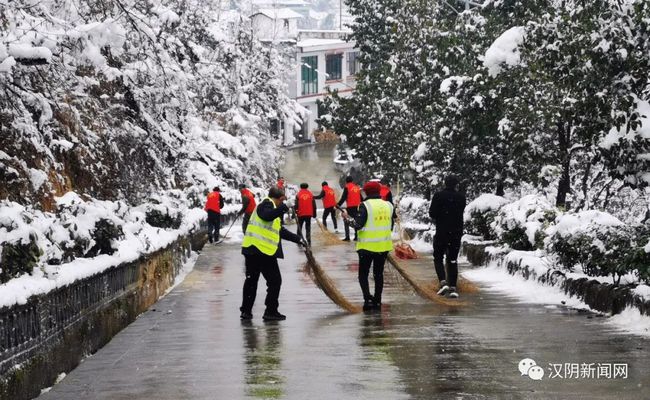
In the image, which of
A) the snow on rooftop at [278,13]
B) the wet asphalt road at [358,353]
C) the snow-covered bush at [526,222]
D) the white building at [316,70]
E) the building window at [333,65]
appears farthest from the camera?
the building window at [333,65]

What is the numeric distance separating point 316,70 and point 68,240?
7693 centimetres

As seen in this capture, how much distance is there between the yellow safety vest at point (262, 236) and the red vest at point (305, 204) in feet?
47.0

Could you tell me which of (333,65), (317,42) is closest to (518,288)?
(317,42)

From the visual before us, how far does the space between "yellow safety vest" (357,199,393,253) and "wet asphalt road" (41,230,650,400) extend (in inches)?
32.7

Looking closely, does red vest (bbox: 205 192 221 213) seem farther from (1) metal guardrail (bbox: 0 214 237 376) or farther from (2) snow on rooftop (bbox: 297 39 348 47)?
(2) snow on rooftop (bbox: 297 39 348 47)

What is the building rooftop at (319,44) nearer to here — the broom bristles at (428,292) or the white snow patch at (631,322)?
the broom bristles at (428,292)

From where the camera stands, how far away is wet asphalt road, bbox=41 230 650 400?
30.4 feet

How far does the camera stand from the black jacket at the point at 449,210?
16.4 metres

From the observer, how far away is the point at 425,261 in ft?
78.1

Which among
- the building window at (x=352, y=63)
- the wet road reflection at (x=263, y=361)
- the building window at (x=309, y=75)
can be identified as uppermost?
the building window at (x=352, y=63)

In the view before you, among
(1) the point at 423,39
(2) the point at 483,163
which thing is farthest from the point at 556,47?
(1) the point at 423,39

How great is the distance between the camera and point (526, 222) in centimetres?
1931

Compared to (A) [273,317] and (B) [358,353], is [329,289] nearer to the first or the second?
(A) [273,317]

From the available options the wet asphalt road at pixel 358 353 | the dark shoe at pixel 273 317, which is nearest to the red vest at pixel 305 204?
the wet asphalt road at pixel 358 353
